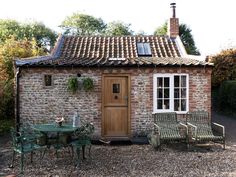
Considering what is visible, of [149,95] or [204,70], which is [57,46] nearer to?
[149,95]

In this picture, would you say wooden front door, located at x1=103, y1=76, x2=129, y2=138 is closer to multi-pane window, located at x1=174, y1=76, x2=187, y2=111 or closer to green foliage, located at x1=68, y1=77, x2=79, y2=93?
green foliage, located at x1=68, y1=77, x2=79, y2=93

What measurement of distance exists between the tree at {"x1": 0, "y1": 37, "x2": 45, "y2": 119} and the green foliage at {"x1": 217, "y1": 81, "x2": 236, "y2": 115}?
11260 mm

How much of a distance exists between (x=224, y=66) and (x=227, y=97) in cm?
210

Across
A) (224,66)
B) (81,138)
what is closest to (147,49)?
(224,66)

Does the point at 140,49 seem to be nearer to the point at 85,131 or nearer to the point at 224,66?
the point at 224,66

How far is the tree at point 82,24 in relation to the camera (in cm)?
4903

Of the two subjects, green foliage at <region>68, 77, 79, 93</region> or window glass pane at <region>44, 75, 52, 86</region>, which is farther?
window glass pane at <region>44, 75, 52, 86</region>

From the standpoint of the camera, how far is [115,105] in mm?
13016

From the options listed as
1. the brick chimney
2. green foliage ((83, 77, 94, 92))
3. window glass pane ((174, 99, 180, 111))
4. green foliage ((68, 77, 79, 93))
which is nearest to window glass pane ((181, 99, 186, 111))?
window glass pane ((174, 99, 180, 111))

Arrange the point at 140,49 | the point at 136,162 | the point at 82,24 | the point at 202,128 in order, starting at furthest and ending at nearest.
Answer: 1. the point at 82,24
2. the point at 140,49
3. the point at 202,128
4. the point at 136,162

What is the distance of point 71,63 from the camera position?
12.6 m

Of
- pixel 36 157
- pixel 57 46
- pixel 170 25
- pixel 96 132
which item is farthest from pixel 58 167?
pixel 170 25

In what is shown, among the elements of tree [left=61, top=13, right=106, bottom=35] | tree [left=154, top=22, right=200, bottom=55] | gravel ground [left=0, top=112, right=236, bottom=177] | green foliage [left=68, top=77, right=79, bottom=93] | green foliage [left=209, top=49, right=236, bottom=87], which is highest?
tree [left=61, top=13, right=106, bottom=35]

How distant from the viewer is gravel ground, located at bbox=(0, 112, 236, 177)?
830 cm
